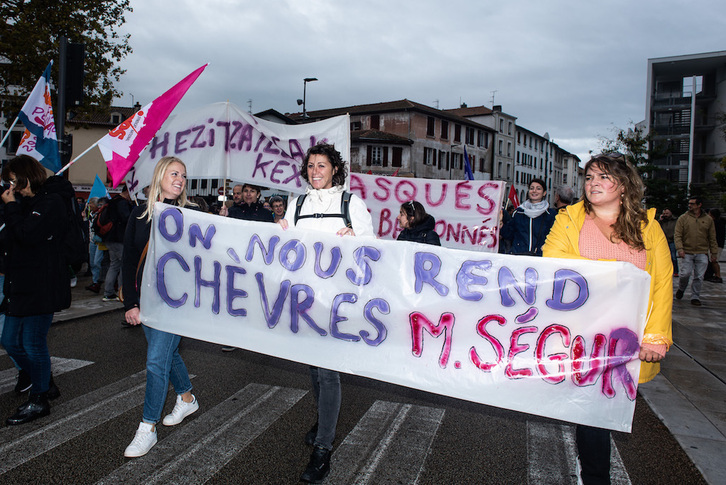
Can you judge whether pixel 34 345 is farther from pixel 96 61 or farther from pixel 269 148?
pixel 96 61

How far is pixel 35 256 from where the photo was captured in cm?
395

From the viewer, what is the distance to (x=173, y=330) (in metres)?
3.61

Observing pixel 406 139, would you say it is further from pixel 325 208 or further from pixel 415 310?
pixel 415 310

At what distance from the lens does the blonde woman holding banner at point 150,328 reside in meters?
3.41

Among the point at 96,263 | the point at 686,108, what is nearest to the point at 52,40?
the point at 96,263

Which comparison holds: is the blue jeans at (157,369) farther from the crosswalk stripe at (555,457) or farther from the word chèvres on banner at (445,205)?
the word chèvres on banner at (445,205)

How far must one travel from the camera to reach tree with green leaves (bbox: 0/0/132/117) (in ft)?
53.7

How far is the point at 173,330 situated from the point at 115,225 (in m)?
5.86

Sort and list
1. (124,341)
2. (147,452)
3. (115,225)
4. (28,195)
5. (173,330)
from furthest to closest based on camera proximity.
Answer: (115,225), (124,341), (28,195), (173,330), (147,452)

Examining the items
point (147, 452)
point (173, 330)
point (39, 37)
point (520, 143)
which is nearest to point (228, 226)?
point (173, 330)

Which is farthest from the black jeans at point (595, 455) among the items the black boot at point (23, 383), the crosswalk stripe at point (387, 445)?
the black boot at point (23, 383)

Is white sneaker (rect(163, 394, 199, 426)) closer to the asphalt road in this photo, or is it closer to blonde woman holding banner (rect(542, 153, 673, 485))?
the asphalt road

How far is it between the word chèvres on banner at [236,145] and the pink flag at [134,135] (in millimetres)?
1161

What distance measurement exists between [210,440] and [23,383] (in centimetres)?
189
